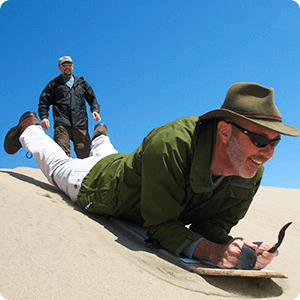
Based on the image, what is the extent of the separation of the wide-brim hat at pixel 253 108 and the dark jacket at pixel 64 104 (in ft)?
14.6

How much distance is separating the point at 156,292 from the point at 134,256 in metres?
0.52

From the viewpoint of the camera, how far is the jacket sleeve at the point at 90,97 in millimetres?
7008

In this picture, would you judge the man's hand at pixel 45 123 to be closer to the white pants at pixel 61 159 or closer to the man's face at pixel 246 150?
the white pants at pixel 61 159

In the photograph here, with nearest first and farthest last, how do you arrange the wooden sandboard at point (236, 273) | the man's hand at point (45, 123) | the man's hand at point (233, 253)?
the wooden sandboard at point (236, 273), the man's hand at point (233, 253), the man's hand at point (45, 123)

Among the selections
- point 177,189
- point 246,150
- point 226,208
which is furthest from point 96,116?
point 246,150

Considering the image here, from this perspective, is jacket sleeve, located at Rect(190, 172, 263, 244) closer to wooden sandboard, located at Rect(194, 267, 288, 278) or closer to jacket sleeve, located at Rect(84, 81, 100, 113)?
wooden sandboard, located at Rect(194, 267, 288, 278)

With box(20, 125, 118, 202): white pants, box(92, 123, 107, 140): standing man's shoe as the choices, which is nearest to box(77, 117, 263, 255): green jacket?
box(20, 125, 118, 202): white pants

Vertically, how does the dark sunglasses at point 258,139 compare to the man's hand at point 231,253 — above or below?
above

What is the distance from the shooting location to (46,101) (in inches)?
264

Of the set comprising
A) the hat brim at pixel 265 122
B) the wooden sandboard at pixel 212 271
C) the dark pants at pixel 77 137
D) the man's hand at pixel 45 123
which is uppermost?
the hat brim at pixel 265 122

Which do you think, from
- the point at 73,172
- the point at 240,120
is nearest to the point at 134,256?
the point at 240,120

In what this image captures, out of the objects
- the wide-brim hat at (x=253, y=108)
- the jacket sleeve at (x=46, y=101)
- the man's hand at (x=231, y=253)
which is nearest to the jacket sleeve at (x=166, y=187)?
the man's hand at (x=231, y=253)

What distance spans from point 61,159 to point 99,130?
71 cm

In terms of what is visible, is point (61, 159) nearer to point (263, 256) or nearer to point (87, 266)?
point (87, 266)
